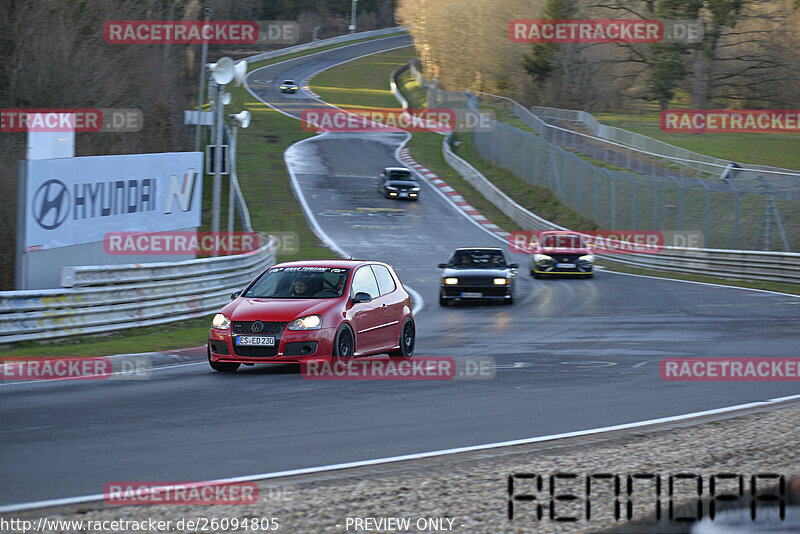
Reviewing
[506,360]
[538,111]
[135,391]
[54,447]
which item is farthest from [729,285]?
[538,111]

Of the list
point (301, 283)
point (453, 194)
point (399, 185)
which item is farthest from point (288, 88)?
point (301, 283)

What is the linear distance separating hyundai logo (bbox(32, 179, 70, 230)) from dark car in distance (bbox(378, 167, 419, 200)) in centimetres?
3239

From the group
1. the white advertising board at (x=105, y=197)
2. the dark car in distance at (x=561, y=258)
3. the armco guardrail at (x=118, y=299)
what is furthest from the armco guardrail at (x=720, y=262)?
the white advertising board at (x=105, y=197)

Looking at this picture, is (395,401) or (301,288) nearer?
(395,401)

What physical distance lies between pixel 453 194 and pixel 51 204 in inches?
1394

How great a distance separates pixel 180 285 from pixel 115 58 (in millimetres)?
23729

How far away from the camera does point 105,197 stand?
730 inches

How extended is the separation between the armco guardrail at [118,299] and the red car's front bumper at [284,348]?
3949 mm

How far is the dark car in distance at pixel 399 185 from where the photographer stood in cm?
4884

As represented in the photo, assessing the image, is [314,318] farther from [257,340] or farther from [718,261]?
[718,261]

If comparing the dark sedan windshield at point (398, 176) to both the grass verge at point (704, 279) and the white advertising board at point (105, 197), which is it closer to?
the grass verge at point (704, 279)

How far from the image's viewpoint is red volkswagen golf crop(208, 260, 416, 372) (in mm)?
12383

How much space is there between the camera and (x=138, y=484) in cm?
671

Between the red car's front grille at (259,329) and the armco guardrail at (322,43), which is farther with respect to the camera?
the armco guardrail at (322,43)
